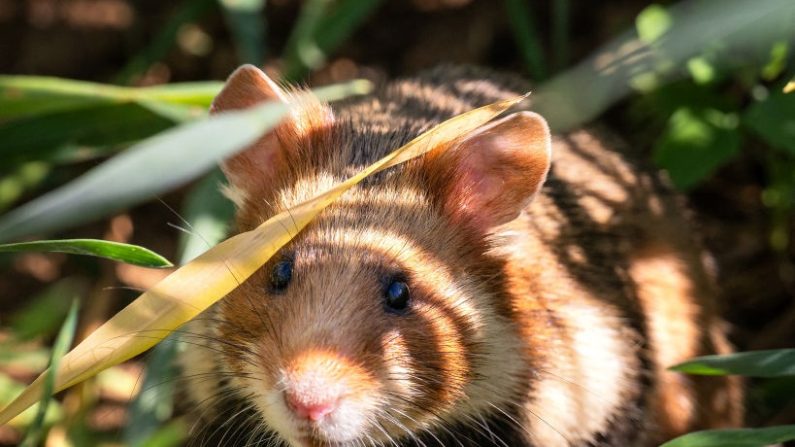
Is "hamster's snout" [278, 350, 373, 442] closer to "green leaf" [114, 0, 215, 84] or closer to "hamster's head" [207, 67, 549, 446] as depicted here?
"hamster's head" [207, 67, 549, 446]

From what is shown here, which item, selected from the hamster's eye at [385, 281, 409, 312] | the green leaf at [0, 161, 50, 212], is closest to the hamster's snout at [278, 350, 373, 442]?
the hamster's eye at [385, 281, 409, 312]

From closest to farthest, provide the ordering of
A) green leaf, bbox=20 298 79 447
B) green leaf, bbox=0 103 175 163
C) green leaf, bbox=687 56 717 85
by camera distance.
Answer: green leaf, bbox=20 298 79 447
green leaf, bbox=687 56 717 85
green leaf, bbox=0 103 175 163

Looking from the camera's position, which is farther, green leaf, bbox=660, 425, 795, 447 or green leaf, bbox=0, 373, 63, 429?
green leaf, bbox=0, 373, 63, 429

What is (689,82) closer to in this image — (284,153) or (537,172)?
(537,172)

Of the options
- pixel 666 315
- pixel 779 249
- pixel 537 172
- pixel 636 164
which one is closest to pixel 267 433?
pixel 537 172

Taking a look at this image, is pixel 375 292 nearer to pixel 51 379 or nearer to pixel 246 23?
pixel 51 379

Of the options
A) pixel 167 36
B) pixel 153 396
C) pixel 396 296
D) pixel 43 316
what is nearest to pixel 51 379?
pixel 396 296
